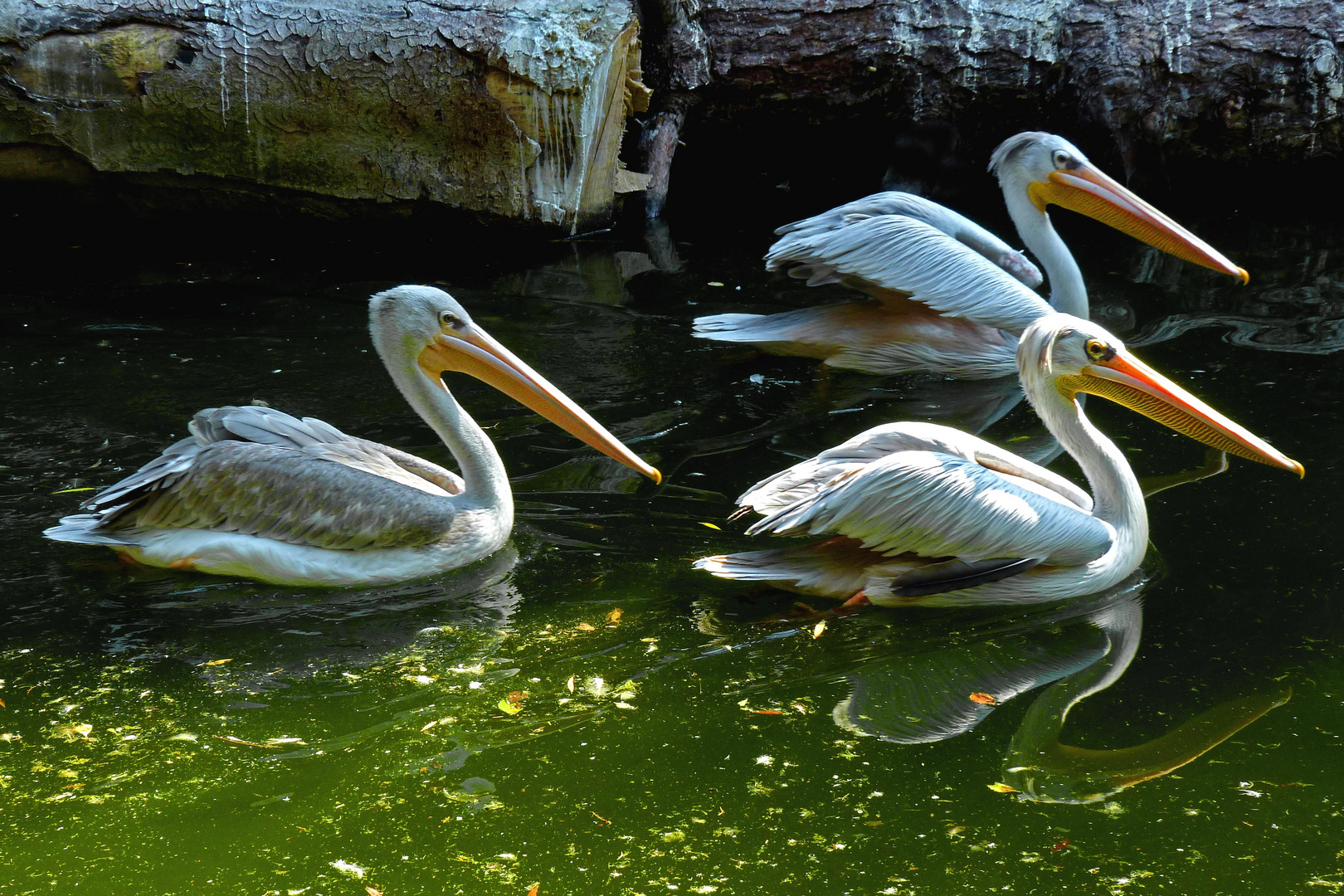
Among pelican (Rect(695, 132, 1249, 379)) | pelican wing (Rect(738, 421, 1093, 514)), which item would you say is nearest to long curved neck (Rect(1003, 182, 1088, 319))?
pelican (Rect(695, 132, 1249, 379))

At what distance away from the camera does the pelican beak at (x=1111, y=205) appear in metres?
5.20

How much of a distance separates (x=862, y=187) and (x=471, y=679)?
5.38 meters

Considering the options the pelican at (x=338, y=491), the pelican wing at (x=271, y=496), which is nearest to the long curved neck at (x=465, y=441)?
the pelican at (x=338, y=491)

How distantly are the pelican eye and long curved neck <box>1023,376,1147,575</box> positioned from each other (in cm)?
13

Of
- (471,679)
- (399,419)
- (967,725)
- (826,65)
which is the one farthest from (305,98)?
(967,725)

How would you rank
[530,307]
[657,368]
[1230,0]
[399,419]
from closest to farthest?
[399,419]
[657,368]
[530,307]
[1230,0]

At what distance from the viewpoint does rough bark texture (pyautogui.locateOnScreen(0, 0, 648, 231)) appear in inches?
228

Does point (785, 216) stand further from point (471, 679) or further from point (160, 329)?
point (471, 679)

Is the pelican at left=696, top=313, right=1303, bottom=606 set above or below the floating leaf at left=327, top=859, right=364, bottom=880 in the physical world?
above

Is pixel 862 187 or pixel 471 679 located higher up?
pixel 862 187

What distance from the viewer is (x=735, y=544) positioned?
11.7ft

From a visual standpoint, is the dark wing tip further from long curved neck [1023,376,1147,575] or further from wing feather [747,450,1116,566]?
long curved neck [1023,376,1147,575]

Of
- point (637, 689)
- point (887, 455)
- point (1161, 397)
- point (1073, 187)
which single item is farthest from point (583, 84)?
point (637, 689)

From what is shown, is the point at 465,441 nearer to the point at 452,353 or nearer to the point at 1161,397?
the point at 452,353
